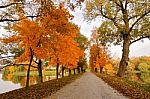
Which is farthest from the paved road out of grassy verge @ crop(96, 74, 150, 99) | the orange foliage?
the orange foliage

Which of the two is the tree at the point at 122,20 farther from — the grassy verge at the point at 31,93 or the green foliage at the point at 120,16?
the grassy verge at the point at 31,93

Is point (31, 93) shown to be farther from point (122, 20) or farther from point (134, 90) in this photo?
point (122, 20)

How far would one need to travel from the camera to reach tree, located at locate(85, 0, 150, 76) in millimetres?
33562

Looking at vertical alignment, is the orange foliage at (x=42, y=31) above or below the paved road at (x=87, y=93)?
above

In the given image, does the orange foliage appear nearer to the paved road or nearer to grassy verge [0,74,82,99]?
grassy verge [0,74,82,99]

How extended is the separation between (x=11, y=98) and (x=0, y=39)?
11.4 m

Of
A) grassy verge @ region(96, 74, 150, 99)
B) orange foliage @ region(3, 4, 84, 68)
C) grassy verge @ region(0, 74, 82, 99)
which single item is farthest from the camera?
orange foliage @ region(3, 4, 84, 68)

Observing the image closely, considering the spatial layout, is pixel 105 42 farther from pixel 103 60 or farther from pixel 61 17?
pixel 103 60

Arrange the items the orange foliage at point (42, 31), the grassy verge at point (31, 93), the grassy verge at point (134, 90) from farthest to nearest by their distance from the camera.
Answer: the orange foliage at point (42, 31) < the grassy verge at point (31, 93) < the grassy verge at point (134, 90)

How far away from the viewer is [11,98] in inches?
647

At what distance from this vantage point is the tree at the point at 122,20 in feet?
110

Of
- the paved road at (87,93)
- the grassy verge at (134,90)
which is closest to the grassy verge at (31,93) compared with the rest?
the paved road at (87,93)

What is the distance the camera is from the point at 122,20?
35.3 m

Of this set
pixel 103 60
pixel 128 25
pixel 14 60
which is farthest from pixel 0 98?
pixel 103 60
